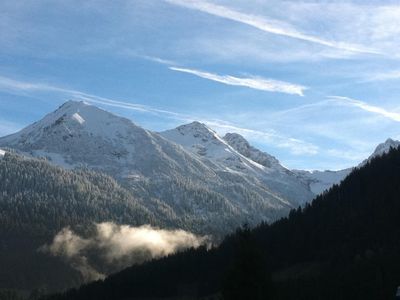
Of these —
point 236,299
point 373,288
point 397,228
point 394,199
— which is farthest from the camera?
point 394,199

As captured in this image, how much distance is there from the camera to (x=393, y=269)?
145 m

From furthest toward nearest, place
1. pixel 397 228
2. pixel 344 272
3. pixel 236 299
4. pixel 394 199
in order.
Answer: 1. pixel 394 199
2. pixel 397 228
3. pixel 344 272
4. pixel 236 299

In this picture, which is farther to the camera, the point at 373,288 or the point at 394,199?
the point at 394,199

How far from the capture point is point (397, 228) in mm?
180375

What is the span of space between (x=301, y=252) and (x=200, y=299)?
3333cm

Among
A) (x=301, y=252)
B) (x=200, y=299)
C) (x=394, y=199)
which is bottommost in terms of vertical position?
(x=200, y=299)

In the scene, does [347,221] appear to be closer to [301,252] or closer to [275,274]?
[301,252]

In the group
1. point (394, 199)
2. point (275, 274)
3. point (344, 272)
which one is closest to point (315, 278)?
point (344, 272)

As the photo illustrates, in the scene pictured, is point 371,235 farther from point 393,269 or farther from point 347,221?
point 393,269

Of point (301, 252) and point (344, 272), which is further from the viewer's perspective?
point (301, 252)

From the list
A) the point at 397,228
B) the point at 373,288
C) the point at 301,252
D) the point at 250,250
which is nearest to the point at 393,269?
the point at 373,288

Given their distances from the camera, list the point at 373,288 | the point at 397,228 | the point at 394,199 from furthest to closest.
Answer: the point at 394,199, the point at 397,228, the point at 373,288

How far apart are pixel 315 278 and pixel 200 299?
45.8 metres

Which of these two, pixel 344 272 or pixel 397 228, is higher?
pixel 397 228
